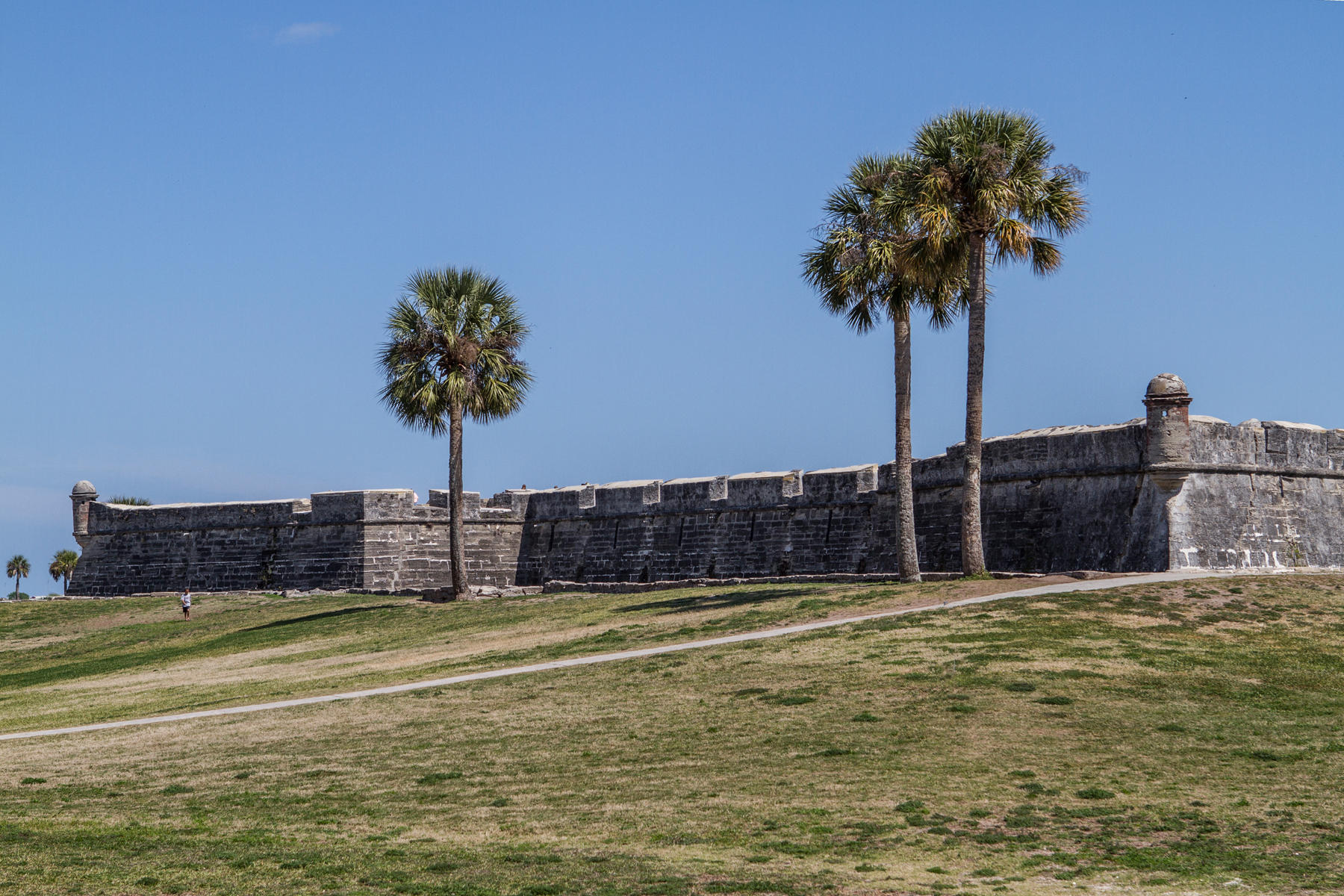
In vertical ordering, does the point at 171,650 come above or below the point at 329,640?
below

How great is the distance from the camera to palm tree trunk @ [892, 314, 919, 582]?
26031 millimetres

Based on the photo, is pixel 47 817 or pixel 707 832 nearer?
pixel 707 832

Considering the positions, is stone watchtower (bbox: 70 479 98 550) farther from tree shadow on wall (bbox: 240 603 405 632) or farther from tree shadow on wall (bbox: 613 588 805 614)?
tree shadow on wall (bbox: 613 588 805 614)

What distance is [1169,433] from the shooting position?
81.8ft

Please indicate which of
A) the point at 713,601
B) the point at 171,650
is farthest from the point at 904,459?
the point at 171,650

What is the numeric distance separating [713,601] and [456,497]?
29.6 ft

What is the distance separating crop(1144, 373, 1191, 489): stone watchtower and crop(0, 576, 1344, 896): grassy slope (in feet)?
9.69

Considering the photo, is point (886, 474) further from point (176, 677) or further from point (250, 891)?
point (250, 891)

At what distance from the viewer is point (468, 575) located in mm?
40312

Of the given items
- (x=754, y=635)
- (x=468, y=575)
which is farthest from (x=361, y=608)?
(x=754, y=635)

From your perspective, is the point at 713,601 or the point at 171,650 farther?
the point at 171,650

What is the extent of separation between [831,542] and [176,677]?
15234 mm

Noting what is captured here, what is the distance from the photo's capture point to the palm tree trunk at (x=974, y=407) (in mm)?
24875

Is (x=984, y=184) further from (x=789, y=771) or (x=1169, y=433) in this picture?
(x=789, y=771)
